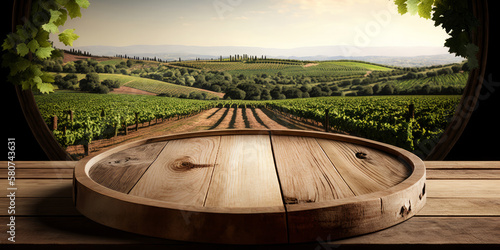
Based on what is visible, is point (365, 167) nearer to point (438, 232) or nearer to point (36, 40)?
point (438, 232)

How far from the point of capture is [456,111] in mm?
2506

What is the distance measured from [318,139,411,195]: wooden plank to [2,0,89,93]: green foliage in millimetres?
1897

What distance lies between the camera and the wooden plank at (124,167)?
1.07 metres

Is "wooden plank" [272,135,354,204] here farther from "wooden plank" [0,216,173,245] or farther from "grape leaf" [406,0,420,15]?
"grape leaf" [406,0,420,15]

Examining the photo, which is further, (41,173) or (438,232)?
(41,173)

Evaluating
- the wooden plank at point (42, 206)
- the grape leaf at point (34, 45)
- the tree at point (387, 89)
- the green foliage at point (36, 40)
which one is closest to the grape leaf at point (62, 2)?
the green foliage at point (36, 40)

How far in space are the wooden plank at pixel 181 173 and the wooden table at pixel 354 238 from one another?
15 cm

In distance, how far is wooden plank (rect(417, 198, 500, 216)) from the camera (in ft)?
3.45

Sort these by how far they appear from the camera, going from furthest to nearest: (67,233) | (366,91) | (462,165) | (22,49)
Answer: (366,91) < (22,49) < (462,165) < (67,233)

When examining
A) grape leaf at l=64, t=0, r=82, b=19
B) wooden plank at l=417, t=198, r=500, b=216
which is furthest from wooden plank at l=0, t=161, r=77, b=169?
wooden plank at l=417, t=198, r=500, b=216

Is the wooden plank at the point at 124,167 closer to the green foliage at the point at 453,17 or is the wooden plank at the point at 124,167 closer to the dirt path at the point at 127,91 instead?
the green foliage at the point at 453,17

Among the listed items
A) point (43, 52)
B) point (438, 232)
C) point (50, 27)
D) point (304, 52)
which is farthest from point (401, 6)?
point (43, 52)

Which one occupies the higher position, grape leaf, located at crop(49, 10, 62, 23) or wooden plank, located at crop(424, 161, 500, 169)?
grape leaf, located at crop(49, 10, 62, 23)

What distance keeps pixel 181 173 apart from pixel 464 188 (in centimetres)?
114
